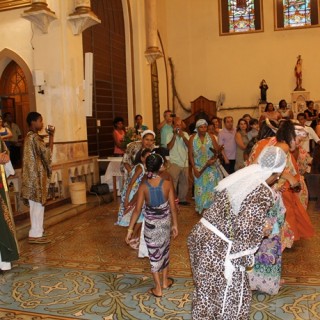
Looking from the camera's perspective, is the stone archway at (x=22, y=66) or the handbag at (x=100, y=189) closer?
the handbag at (x=100, y=189)

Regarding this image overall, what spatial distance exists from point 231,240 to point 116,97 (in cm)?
864

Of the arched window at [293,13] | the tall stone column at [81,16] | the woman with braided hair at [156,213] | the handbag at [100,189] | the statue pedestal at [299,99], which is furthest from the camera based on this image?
the arched window at [293,13]

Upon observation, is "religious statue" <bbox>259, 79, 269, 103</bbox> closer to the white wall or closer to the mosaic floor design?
the white wall

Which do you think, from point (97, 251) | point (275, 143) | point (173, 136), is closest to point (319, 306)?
point (275, 143)

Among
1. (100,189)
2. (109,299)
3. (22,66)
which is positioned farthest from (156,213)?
(22,66)

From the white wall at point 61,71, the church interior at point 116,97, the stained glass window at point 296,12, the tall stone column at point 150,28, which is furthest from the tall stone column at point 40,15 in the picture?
the stained glass window at point 296,12

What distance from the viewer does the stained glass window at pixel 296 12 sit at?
1416 centimetres

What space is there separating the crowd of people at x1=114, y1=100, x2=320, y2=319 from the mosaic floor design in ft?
0.49

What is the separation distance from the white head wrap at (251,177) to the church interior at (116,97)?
131cm

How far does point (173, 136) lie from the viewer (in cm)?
699

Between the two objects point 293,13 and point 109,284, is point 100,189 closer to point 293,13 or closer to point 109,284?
point 109,284

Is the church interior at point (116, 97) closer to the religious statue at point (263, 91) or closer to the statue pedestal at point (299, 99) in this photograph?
the statue pedestal at point (299, 99)

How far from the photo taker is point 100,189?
7.74 meters

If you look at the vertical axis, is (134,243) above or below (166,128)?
below
